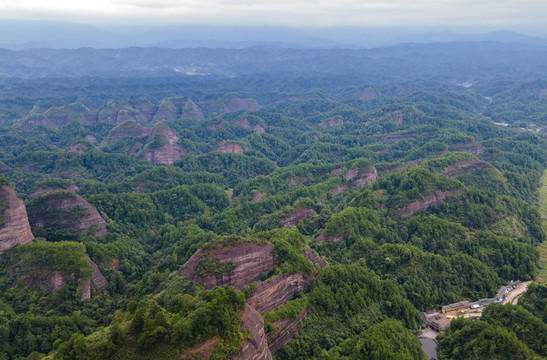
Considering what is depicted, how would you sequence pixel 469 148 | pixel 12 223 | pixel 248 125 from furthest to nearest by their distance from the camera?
pixel 248 125, pixel 469 148, pixel 12 223

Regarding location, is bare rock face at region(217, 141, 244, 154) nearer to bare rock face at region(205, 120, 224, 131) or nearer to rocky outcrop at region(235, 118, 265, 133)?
bare rock face at region(205, 120, 224, 131)

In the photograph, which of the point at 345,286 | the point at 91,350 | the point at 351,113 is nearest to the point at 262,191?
the point at 345,286

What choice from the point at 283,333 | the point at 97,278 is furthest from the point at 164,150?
the point at 283,333

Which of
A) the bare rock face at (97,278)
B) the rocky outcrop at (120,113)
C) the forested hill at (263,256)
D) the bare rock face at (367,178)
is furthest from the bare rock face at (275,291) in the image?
the rocky outcrop at (120,113)

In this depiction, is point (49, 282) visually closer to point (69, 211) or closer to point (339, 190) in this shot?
point (69, 211)

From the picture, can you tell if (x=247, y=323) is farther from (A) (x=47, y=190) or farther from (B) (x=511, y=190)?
(B) (x=511, y=190)

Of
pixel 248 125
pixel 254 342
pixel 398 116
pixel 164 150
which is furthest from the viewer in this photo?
pixel 248 125
